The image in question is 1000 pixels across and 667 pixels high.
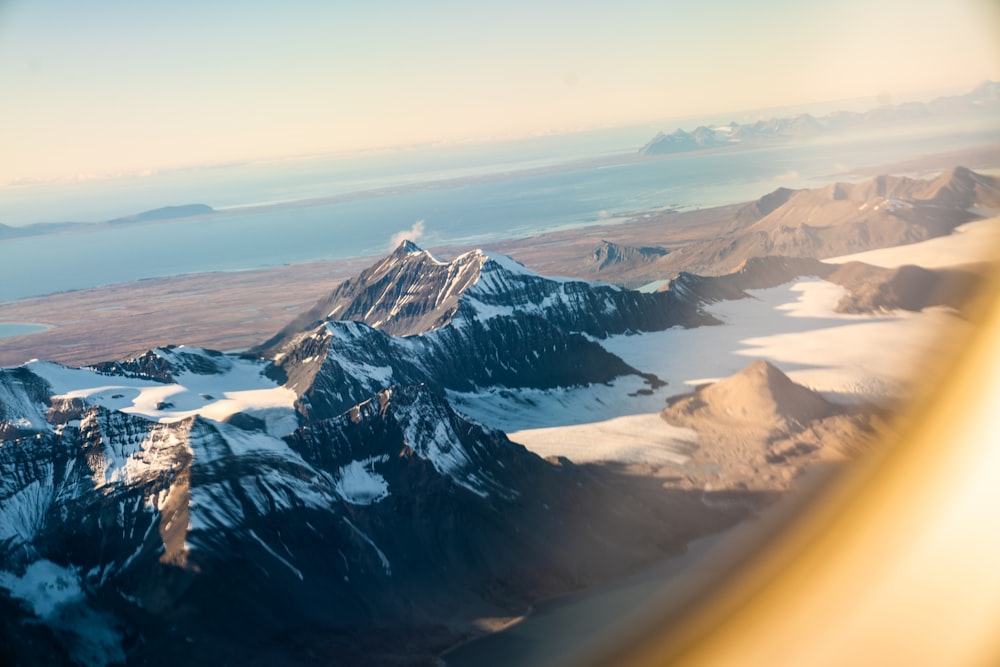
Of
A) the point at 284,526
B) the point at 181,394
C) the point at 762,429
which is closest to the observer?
the point at 284,526

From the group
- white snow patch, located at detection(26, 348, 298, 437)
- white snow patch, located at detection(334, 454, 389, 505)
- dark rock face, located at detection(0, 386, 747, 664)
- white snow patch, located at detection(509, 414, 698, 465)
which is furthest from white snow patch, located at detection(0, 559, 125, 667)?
white snow patch, located at detection(509, 414, 698, 465)

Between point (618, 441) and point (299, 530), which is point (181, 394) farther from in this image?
point (618, 441)

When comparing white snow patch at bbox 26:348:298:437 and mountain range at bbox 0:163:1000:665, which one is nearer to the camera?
mountain range at bbox 0:163:1000:665

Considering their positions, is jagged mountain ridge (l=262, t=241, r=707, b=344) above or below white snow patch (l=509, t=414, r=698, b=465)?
above

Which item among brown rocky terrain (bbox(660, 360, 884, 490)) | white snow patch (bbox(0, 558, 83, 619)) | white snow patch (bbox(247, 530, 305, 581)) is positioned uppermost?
white snow patch (bbox(0, 558, 83, 619))

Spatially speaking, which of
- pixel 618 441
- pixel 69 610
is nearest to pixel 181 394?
pixel 618 441

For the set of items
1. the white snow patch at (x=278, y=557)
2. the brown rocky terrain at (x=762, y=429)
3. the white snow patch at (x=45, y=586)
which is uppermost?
the white snow patch at (x=45, y=586)

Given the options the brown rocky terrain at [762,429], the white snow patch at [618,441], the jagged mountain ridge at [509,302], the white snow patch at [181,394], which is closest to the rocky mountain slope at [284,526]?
the white snow patch at [181,394]

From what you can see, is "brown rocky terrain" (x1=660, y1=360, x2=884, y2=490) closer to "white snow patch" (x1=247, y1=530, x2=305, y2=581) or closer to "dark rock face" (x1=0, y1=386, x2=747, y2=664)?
"dark rock face" (x1=0, y1=386, x2=747, y2=664)

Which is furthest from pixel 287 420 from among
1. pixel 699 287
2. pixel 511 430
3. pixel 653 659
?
pixel 699 287

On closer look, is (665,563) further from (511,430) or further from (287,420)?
(287,420)

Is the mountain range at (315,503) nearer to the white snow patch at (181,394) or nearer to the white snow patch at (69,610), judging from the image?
the white snow patch at (69,610)
